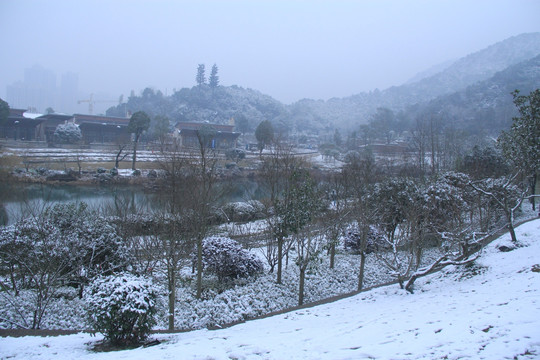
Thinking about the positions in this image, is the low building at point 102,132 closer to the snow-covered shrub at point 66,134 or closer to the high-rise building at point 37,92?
the snow-covered shrub at point 66,134

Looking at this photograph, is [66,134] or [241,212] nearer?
[241,212]

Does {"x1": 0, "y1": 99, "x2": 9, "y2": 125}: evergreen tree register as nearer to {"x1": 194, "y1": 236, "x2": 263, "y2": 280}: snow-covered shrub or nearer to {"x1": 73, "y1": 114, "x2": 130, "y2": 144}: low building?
{"x1": 73, "y1": 114, "x2": 130, "y2": 144}: low building

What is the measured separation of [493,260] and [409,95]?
114 meters

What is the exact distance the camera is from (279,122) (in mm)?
74250

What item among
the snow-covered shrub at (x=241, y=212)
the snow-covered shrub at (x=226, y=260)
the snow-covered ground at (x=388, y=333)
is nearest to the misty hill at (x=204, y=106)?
the snow-covered shrub at (x=241, y=212)

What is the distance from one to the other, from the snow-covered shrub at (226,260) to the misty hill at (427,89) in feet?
279

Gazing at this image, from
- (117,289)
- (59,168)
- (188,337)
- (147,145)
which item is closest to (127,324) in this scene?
(117,289)

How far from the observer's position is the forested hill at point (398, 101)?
5325 cm

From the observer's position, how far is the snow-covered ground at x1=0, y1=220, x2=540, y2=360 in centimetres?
383

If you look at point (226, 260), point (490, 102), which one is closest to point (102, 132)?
point (226, 260)

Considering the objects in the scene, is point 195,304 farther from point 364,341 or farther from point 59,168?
point 59,168

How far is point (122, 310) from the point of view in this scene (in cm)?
446

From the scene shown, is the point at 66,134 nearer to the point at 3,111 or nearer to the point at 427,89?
the point at 3,111

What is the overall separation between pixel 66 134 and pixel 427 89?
105 meters
